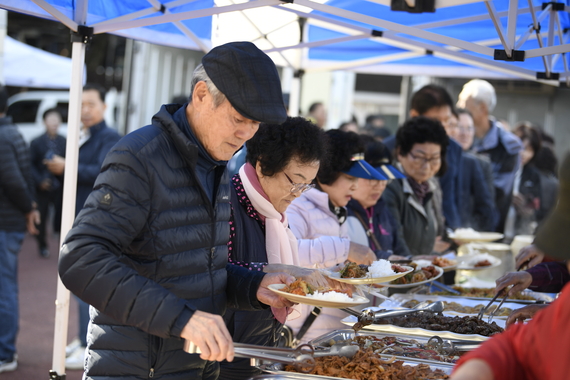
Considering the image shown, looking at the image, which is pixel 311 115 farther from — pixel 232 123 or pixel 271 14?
pixel 232 123

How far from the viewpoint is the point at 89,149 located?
477 cm

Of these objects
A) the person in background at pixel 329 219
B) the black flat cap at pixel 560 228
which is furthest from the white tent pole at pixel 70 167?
the black flat cap at pixel 560 228

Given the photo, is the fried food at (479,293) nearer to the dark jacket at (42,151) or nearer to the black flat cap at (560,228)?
the black flat cap at (560,228)

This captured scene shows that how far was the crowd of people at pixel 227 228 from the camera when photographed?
1.45 metres

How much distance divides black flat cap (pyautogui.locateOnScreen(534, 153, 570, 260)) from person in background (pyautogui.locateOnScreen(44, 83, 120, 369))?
3842 mm

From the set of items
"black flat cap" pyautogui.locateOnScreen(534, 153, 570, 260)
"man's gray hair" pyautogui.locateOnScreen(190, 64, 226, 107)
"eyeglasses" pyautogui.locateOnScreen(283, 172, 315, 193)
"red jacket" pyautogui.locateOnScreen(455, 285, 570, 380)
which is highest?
"man's gray hair" pyautogui.locateOnScreen(190, 64, 226, 107)

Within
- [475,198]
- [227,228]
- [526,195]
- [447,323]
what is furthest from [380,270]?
[526,195]

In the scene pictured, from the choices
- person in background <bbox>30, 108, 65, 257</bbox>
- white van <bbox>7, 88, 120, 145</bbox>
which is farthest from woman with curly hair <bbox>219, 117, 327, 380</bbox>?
white van <bbox>7, 88, 120, 145</bbox>

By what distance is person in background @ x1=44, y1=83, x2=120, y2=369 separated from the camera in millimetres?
4516

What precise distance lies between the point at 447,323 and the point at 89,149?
3259mm

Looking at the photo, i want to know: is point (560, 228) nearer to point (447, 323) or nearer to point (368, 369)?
point (368, 369)

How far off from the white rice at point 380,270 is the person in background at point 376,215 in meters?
0.72

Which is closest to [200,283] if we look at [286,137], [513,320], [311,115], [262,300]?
[262,300]

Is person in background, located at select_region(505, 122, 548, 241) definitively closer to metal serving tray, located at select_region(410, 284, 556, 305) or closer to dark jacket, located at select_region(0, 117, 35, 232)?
metal serving tray, located at select_region(410, 284, 556, 305)
